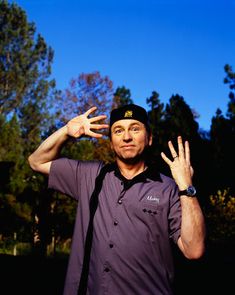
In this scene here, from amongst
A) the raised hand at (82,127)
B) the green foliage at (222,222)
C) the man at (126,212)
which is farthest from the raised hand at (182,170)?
the green foliage at (222,222)

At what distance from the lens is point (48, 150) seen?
253cm

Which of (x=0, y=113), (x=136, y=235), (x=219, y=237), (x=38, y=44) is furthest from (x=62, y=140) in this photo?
(x=38, y=44)

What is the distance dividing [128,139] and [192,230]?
732 millimetres

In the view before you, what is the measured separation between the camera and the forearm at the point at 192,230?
6.32 feet

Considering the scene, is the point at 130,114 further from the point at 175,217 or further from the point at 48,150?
the point at 175,217

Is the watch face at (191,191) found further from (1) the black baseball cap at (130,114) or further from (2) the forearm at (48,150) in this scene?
(2) the forearm at (48,150)

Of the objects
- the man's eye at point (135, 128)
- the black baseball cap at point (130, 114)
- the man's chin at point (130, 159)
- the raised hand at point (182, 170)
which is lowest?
the raised hand at point (182, 170)

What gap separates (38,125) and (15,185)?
13.2m

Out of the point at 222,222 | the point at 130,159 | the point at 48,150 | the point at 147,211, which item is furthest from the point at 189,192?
the point at 222,222

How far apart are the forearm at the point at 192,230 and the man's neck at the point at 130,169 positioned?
53 cm

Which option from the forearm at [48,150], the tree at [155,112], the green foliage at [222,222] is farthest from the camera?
the tree at [155,112]

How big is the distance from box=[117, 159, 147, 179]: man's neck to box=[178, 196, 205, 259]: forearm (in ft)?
1.73

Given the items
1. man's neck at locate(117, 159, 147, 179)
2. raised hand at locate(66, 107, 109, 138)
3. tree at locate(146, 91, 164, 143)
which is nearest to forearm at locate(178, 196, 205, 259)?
man's neck at locate(117, 159, 147, 179)

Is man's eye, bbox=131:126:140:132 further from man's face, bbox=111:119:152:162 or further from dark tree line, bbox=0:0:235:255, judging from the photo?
dark tree line, bbox=0:0:235:255
